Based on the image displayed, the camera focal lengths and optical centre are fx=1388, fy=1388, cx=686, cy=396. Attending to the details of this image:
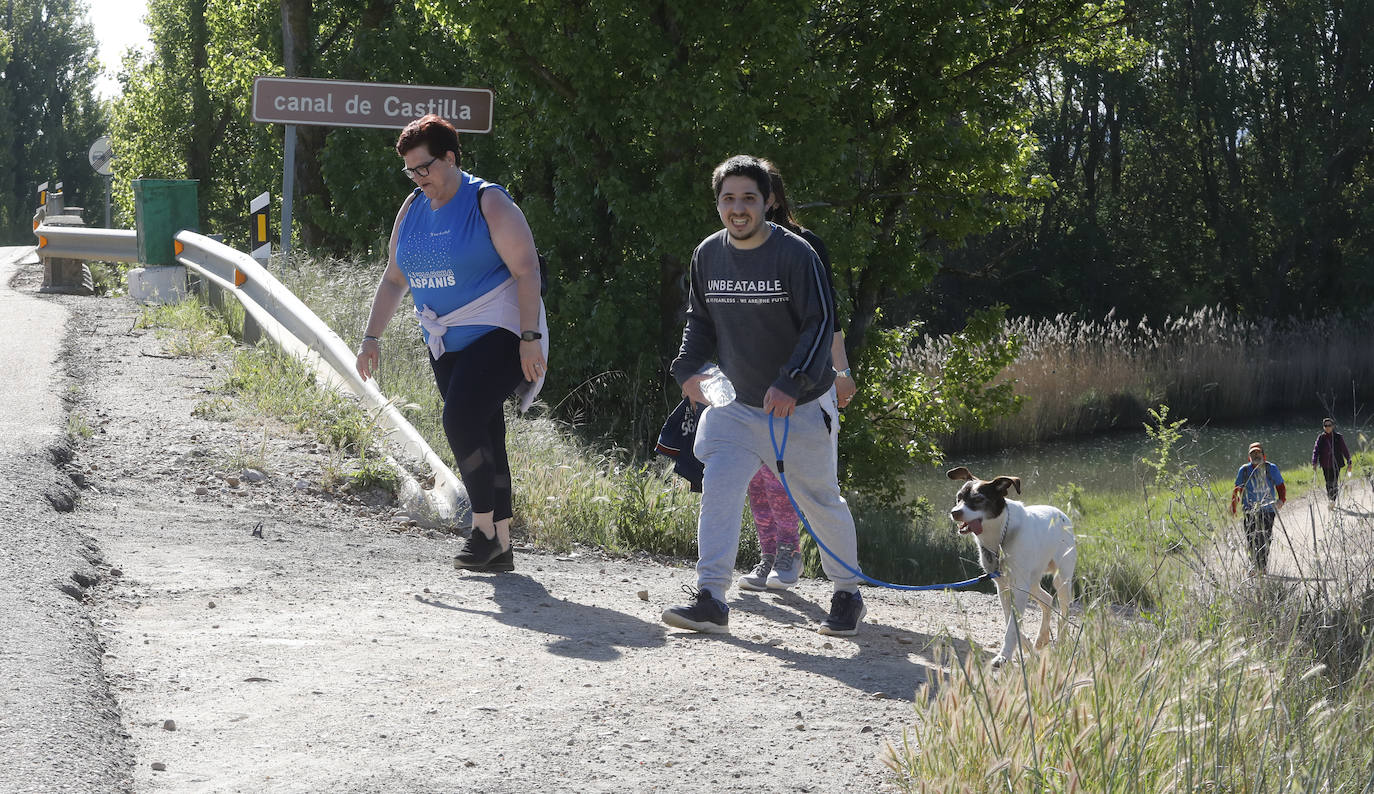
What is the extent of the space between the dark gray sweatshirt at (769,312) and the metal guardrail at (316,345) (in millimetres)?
2156

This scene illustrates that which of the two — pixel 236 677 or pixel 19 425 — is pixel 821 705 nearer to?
pixel 236 677

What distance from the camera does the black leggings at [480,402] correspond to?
5965mm

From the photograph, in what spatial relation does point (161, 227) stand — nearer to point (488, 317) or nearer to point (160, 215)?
point (160, 215)

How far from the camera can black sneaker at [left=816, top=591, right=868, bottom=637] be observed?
17.6 ft

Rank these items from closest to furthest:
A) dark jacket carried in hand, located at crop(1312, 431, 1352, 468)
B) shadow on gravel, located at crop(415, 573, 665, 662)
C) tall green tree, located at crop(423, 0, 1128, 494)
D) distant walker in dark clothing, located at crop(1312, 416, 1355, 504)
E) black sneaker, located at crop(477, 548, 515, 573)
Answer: shadow on gravel, located at crop(415, 573, 665, 662)
black sneaker, located at crop(477, 548, 515, 573)
distant walker in dark clothing, located at crop(1312, 416, 1355, 504)
dark jacket carried in hand, located at crop(1312, 431, 1352, 468)
tall green tree, located at crop(423, 0, 1128, 494)

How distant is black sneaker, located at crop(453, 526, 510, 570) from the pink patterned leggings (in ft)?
4.17

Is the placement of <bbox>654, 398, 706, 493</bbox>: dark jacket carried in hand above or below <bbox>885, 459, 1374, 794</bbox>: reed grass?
above

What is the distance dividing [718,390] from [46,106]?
88102mm

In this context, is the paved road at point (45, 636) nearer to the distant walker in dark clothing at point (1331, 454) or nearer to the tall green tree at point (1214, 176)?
the distant walker in dark clothing at point (1331, 454)

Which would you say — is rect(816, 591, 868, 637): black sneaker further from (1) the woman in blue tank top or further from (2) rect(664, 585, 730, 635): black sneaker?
(1) the woman in blue tank top

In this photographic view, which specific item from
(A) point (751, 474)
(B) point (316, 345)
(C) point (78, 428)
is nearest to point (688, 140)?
(B) point (316, 345)

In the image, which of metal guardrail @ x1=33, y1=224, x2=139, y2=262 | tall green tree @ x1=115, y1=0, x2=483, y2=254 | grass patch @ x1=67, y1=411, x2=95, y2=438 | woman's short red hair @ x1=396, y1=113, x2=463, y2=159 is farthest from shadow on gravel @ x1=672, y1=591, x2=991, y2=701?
metal guardrail @ x1=33, y1=224, x2=139, y2=262

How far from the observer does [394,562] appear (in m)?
6.16

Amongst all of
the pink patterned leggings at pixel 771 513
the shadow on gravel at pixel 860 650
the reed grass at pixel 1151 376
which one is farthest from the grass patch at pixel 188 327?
the reed grass at pixel 1151 376
